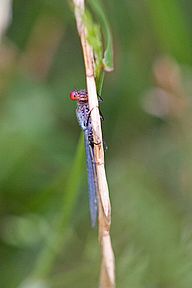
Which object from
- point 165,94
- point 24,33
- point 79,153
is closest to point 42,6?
point 24,33

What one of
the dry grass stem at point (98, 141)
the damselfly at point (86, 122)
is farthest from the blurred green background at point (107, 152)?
the dry grass stem at point (98, 141)

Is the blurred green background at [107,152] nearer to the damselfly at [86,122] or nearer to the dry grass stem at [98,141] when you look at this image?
the damselfly at [86,122]

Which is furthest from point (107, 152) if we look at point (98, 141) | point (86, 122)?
point (98, 141)

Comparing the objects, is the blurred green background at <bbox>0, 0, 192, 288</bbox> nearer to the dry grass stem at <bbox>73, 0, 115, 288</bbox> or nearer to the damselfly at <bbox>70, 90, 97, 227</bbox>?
the damselfly at <bbox>70, 90, 97, 227</bbox>

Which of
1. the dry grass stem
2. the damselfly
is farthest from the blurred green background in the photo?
the dry grass stem

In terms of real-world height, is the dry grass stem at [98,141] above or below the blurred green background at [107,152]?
below

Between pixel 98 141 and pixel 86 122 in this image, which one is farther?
pixel 86 122

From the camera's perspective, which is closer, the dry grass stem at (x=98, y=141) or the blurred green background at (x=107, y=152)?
the dry grass stem at (x=98, y=141)

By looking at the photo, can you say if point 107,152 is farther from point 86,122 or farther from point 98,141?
point 98,141

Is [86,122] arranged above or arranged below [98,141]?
above
